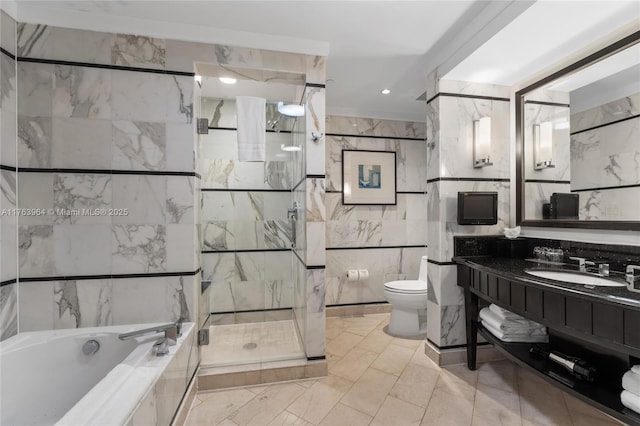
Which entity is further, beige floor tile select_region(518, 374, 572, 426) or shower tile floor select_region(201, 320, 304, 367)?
shower tile floor select_region(201, 320, 304, 367)

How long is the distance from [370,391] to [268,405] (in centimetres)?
67

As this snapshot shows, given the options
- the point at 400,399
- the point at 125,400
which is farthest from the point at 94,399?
the point at 400,399

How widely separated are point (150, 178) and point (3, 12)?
1189 millimetres

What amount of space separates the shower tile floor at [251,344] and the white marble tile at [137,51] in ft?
6.83

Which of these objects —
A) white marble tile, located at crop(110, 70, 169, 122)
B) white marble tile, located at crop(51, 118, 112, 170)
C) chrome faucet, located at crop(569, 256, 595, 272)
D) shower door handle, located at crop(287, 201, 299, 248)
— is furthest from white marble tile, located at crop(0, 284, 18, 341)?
chrome faucet, located at crop(569, 256, 595, 272)

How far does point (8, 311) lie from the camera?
1590 mm

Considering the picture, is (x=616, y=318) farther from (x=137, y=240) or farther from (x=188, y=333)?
(x=137, y=240)

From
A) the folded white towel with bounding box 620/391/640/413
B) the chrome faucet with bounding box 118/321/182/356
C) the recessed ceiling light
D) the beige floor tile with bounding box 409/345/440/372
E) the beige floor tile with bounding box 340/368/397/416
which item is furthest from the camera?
the recessed ceiling light

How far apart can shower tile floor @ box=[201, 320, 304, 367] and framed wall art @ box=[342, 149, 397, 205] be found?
1561 millimetres

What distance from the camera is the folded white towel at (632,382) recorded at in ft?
3.67

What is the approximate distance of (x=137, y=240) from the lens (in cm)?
179

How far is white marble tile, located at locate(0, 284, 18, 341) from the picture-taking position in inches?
61.1

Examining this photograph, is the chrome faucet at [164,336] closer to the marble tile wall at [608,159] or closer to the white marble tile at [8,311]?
the white marble tile at [8,311]

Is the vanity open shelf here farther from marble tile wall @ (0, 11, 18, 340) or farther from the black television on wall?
marble tile wall @ (0, 11, 18, 340)
